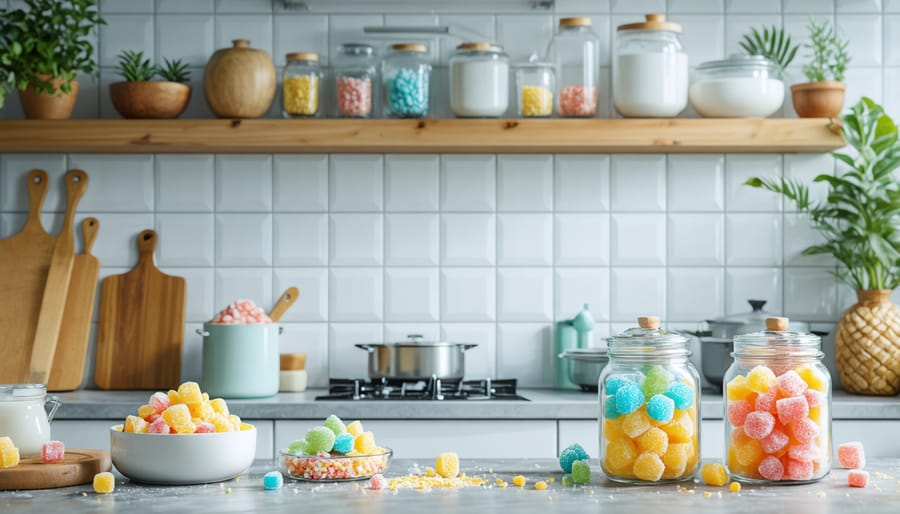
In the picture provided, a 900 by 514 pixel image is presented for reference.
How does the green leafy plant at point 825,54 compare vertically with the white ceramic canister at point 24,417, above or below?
above

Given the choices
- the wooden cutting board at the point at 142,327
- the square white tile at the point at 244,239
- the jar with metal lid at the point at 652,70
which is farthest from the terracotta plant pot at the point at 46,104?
the jar with metal lid at the point at 652,70

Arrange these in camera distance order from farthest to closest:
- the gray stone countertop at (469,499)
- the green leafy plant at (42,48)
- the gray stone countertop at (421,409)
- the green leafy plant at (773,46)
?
1. the green leafy plant at (773,46)
2. the green leafy plant at (42,48)
3. the gray stone countertop at (421,409)
4. the gray stone countertop at (469,499)

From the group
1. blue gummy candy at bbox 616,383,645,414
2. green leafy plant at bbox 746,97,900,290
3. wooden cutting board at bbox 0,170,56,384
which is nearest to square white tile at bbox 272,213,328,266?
wooden cutting board at bbox 0,170,56,384

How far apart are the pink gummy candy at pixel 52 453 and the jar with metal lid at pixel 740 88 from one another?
2.28 metres

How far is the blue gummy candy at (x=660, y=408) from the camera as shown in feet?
4.93

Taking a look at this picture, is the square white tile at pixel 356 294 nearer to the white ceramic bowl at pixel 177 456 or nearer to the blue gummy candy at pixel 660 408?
the white ceramic bowl at pixel 177 456

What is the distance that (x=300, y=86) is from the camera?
10.7ft

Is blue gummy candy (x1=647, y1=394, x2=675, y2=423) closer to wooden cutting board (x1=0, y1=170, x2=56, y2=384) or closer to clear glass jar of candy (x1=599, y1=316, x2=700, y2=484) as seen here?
clear glass jar of candy (x1=599, y1=316, x2=700, y2=484)

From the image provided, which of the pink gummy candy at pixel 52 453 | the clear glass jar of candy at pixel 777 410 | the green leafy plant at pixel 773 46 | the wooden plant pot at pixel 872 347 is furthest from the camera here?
the green leafy plant at pixel 773 46

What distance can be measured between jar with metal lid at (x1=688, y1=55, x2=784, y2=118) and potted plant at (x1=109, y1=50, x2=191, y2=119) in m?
1.64

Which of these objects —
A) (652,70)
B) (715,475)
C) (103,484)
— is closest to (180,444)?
(103,484)

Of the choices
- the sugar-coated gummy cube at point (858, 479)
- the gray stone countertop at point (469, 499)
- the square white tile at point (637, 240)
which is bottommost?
the gray stone countertop at point (469, 499)

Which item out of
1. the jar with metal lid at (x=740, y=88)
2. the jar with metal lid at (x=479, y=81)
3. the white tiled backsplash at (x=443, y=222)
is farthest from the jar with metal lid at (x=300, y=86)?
the jar with metal lid at (x=740, y=88)

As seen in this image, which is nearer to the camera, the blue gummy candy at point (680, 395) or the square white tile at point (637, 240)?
the blue gummy candy at point (680, 395)
